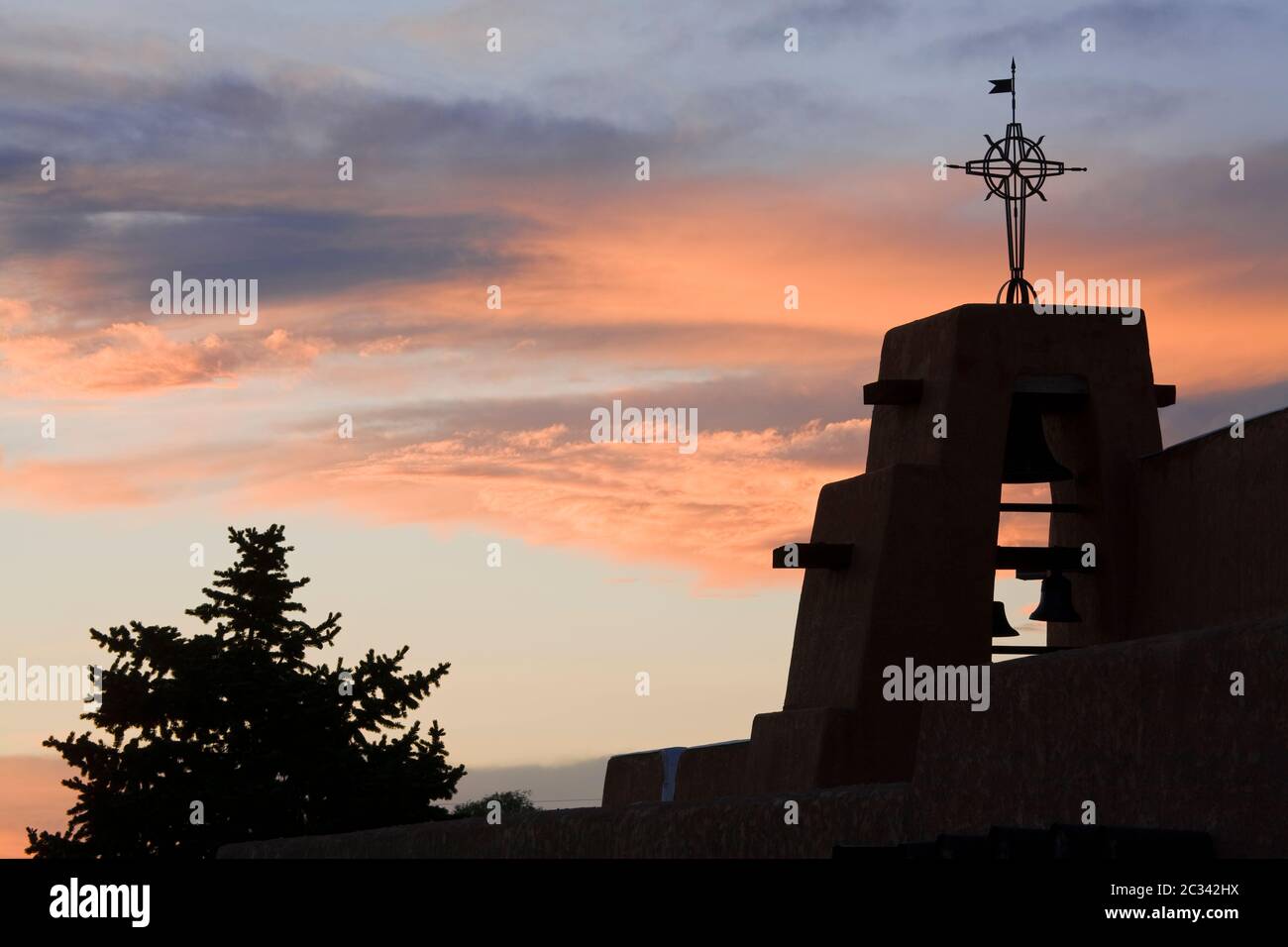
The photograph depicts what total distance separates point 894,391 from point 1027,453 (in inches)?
52.5

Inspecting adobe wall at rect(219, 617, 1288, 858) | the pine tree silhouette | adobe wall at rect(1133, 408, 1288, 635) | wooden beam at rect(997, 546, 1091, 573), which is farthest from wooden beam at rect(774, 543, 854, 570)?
the pine tree silhouette

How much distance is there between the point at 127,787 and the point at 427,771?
16.1ft

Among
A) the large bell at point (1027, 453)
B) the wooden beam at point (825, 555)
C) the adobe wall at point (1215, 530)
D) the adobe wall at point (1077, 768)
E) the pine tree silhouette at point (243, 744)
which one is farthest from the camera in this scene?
the pine tree silhouette at point (243, 744)

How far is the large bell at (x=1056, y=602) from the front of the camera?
1694 cm

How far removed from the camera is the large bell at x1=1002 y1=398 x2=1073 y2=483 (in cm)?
1766

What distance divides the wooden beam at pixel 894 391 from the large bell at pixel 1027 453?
893 mm

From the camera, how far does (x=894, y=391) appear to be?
695 inches

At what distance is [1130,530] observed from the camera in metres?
17.2

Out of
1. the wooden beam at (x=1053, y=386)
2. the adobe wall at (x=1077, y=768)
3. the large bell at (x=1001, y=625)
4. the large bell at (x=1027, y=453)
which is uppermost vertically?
the wooden beam at (x=1053, y=386)

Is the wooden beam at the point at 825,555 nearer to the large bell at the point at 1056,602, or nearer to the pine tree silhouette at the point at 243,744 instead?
the large bell at the point at 1056,602

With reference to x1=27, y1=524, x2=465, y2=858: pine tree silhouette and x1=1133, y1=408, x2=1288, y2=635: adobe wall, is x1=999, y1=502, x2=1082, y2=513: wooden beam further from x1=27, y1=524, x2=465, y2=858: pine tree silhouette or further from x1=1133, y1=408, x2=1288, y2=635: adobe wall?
x1=27, y1=524, x2=465, y2=858: pine tree silhouette

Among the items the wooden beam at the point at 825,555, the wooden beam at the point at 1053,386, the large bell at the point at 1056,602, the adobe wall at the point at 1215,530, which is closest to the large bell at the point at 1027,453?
the wooden beam at the point at 1053,386

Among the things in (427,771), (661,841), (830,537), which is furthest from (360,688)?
(661,841)

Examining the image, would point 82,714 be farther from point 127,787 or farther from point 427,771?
point 427,771
